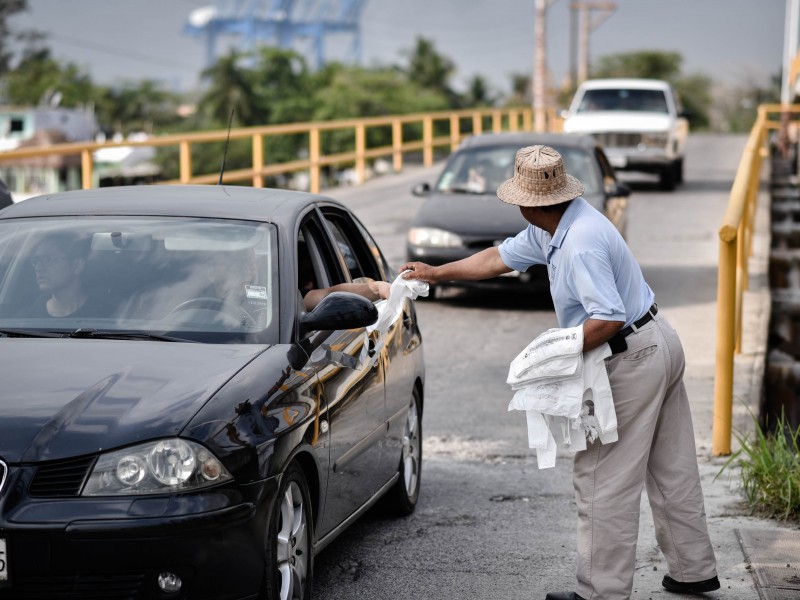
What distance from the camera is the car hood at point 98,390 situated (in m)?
3.91

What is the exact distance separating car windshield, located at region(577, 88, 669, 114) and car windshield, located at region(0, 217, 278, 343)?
21.2 meters

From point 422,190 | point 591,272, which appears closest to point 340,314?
point 591,272

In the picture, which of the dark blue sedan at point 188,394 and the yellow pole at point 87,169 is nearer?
the dark blue sedan at point 188,394

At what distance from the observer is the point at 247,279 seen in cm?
507

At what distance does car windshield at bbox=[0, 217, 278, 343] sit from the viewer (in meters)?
4.87

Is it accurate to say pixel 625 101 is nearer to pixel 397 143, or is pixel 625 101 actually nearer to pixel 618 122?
pixel 618 122

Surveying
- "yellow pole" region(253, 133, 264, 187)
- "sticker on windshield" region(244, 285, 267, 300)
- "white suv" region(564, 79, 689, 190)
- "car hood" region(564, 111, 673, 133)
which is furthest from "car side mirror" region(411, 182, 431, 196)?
"white suv" region(564, 79, 689, 190)

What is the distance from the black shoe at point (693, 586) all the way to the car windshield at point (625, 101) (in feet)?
69.8

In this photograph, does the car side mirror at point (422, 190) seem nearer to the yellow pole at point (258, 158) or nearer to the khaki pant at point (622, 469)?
the yellow pole at point (258, 158)

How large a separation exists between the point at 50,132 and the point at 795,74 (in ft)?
259

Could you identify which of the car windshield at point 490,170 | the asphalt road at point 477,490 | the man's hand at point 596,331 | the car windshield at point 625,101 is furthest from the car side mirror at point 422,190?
the car windshield at point 625,101

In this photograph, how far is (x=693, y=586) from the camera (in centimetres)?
504

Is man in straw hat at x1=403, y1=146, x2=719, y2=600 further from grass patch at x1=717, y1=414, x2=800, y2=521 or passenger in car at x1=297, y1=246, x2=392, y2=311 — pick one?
grass patch at x1=717, y1=414, x2=800, y2=521

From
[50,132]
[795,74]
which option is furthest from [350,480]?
[50,132]
